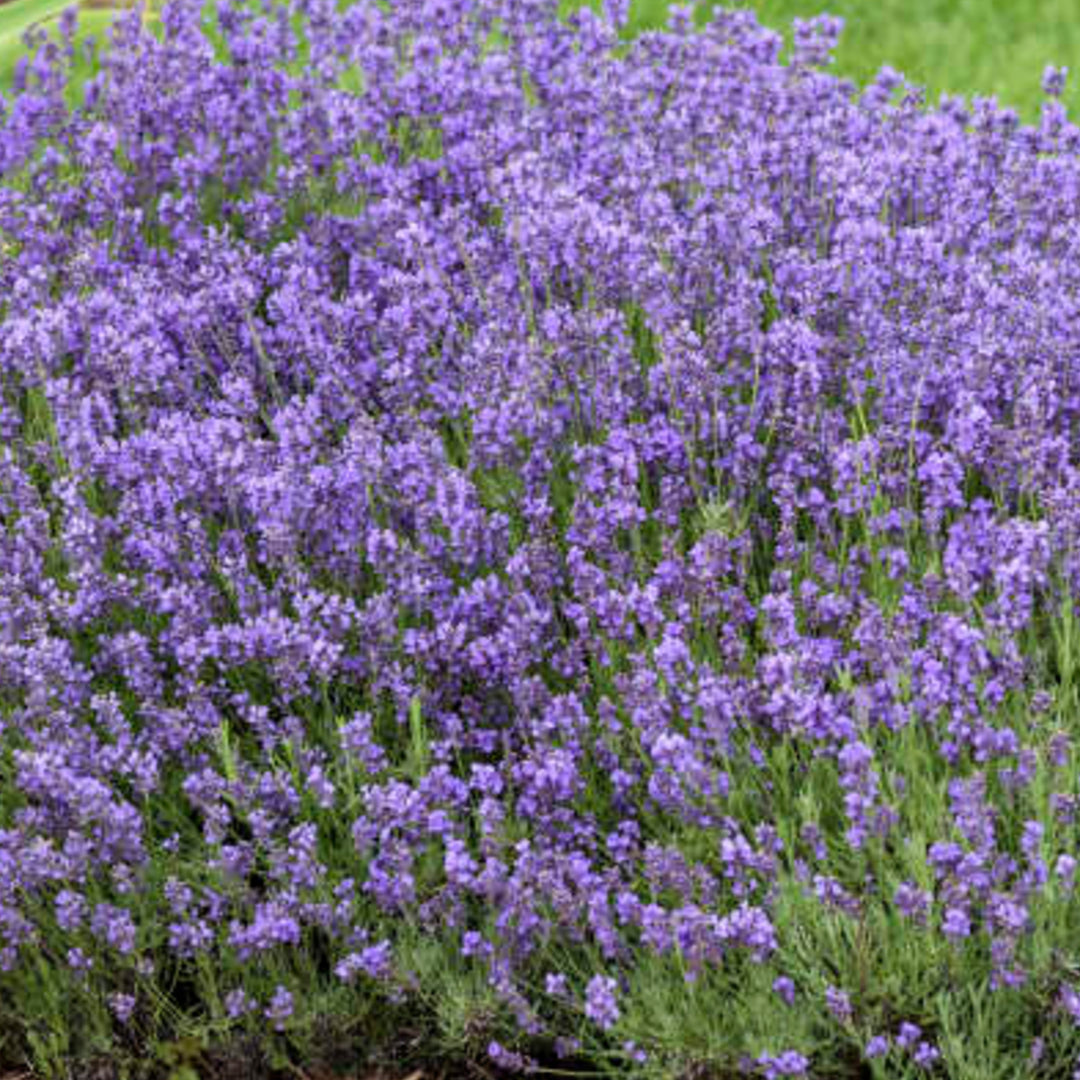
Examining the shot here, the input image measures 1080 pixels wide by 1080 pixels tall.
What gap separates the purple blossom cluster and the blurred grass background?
186 cm

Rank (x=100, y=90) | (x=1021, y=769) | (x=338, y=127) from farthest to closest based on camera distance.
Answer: (x=100, y=90) → (x=338, y=127) → (x=1021, y=769)

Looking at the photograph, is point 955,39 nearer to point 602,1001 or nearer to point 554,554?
point 554,554

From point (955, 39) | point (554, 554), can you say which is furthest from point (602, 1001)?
point (955, 39)

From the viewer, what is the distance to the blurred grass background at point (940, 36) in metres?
6.37

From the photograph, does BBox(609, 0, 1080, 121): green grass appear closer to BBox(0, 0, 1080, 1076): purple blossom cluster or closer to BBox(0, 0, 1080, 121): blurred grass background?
BBox(0, 0, 1080, 121): blurred grass background

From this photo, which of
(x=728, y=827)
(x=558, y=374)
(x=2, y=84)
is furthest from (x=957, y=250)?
(x=2, y=84)

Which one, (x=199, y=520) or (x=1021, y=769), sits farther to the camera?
(x=199, y=520)

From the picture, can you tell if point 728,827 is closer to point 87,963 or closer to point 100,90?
point 87,963

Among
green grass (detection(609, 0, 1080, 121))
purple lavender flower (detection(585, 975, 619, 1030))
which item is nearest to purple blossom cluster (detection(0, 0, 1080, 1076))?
purple lavender flower (detection(585, 975, 619, 1030))

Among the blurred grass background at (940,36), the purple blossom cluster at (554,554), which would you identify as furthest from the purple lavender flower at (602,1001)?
the blurred grass background at (940,36)

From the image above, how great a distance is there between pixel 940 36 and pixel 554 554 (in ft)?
14.4

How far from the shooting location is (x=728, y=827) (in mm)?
2688

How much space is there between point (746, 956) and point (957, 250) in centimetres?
211

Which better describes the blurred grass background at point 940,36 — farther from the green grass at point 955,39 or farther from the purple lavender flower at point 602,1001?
the purple lavender flower at point 602,1001
